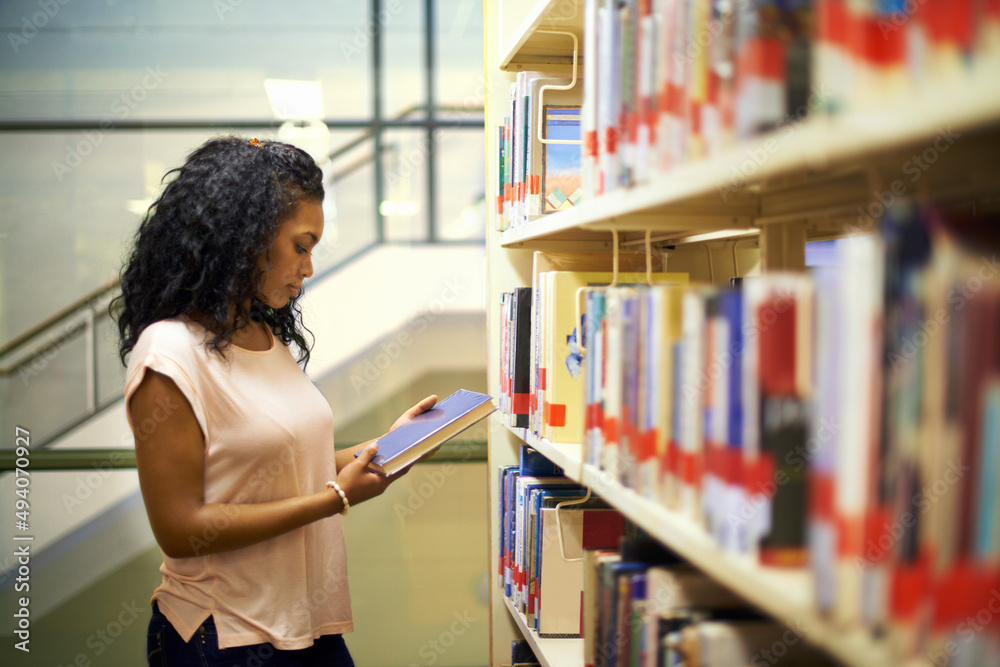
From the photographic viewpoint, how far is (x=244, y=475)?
1271 millimetres

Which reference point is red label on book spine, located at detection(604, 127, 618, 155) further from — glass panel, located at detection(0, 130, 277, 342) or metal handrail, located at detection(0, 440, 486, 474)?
glass panel, located at detection(0, 130, 277, 342)

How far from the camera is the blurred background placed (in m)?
2.59

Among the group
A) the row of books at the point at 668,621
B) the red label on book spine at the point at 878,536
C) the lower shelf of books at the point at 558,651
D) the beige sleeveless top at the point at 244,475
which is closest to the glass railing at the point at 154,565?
the lower shelf of books at the point at 558,651

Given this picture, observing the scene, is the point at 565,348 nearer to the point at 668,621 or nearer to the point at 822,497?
the point at 668,621

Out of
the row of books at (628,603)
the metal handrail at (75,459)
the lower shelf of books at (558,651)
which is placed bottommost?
the lower shelf of books at (558,651)

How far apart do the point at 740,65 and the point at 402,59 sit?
2362mm

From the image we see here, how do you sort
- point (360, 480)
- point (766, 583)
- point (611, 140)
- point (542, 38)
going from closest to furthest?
point (766, 583)
point (611, 140)
point (360, 480)
point (542, 38)

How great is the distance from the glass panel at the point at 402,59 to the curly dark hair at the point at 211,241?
4.83 ft

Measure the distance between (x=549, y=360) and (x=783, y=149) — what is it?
0.81 m

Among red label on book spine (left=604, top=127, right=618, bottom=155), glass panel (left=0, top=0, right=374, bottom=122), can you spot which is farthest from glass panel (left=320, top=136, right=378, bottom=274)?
red label on book spine (left=604, top=127, right=618, bottom=155)

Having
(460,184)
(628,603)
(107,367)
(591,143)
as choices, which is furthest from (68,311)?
(628,603)

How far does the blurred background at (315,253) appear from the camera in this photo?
2.59 metres

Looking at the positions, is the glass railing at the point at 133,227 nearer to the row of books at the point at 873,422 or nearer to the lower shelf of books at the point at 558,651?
the lower shelf of books at the point at 558,651

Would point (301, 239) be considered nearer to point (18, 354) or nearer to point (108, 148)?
point (108, 148)
